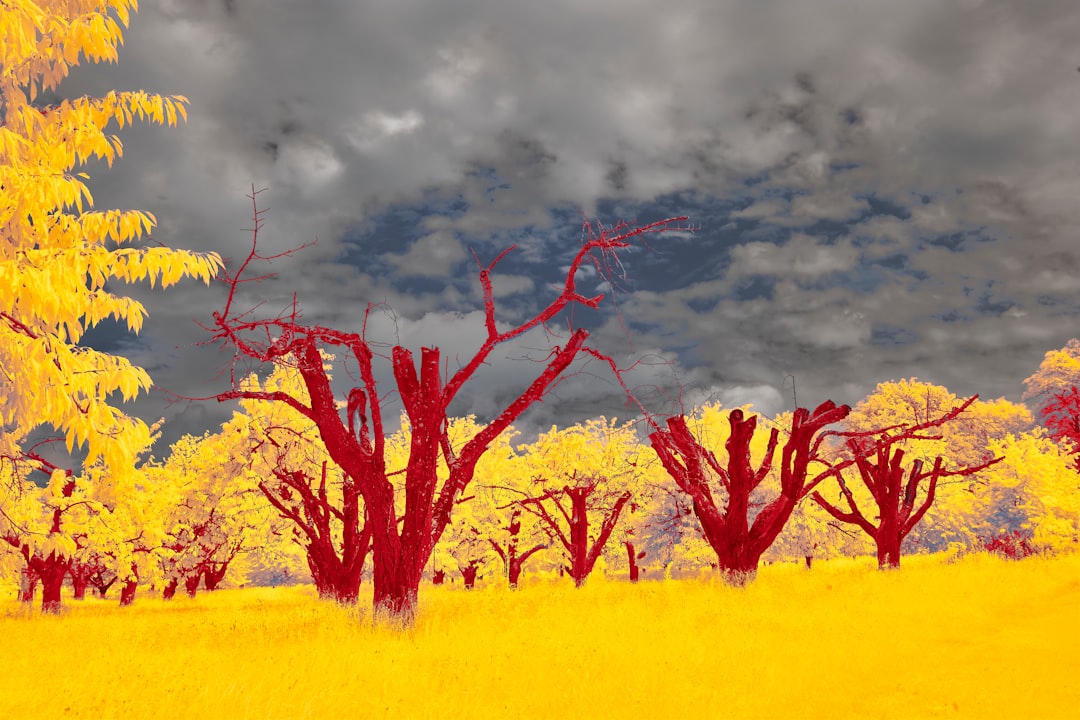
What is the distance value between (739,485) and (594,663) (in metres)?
8.80

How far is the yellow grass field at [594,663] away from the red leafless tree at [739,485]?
2.27m

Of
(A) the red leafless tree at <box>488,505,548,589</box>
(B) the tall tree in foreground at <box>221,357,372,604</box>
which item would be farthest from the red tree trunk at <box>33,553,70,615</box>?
(A) the red leafless tree at <box>488,505,548,589</box>

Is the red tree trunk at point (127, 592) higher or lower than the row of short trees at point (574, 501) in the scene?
lower

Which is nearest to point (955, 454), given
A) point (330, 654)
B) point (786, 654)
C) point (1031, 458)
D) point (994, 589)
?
point (1031, 458)

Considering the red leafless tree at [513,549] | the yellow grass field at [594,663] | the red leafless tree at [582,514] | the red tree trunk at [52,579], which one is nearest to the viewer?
the yellow grass field at [594,663]

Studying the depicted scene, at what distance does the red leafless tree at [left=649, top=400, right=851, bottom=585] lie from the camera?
1570 centimetres

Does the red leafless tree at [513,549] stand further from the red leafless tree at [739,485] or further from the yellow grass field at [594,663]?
the yellow grass field at [594,663]

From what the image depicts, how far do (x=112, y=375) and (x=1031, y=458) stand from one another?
31862mm

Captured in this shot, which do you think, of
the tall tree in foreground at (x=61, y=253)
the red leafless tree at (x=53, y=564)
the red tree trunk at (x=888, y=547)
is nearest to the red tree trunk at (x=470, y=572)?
the red leafless tree at (x=53, y=564)

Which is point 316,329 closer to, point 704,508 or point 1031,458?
point 704,508

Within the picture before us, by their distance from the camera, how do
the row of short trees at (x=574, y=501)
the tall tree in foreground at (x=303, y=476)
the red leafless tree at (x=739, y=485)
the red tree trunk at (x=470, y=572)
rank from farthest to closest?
the red tree trunk at (x=470, y=572) → the tall tree in foreground at (x=303, y=476) → the row of short trees at (x=574, y=501) → the red leafless tree at (x=739, y=485)

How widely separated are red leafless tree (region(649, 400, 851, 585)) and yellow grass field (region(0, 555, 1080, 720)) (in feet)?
7.45

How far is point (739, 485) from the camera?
1593 centimetres

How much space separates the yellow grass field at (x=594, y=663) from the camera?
648 centimetres
